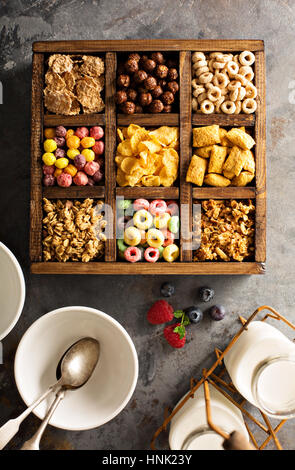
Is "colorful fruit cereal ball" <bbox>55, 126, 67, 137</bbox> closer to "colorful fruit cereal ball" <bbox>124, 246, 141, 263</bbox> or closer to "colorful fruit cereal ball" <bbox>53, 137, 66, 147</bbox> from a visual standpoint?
"colorful fruit cereal ball" <bbox>53, 137, 66, 147</bbox>

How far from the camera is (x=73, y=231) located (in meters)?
1.39

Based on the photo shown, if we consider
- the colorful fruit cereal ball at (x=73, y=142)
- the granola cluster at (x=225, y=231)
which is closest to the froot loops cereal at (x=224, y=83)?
the granola cluster at (x=225, y=231)

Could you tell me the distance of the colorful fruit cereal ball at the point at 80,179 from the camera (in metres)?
1.40

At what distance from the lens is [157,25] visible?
1.59m

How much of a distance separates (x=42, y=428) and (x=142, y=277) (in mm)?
723

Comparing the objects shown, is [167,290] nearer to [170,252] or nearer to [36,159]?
[170,252]

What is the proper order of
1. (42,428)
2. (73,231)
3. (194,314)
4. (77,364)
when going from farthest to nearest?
(194,314), (73,231), (77,364), (42,428)

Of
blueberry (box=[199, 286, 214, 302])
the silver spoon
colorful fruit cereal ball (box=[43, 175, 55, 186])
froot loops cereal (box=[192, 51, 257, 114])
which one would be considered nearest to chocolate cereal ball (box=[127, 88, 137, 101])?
froot loops cereal (box=[192, 51, 257, 114])

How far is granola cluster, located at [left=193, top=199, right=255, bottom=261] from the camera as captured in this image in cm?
139

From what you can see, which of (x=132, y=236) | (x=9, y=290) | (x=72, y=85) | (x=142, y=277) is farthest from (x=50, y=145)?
(x=142, y=277)

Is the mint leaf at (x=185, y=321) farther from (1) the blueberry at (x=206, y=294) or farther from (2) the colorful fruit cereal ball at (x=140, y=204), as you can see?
(2) the colorful fruit cereal ball at (x=140, y=204)
